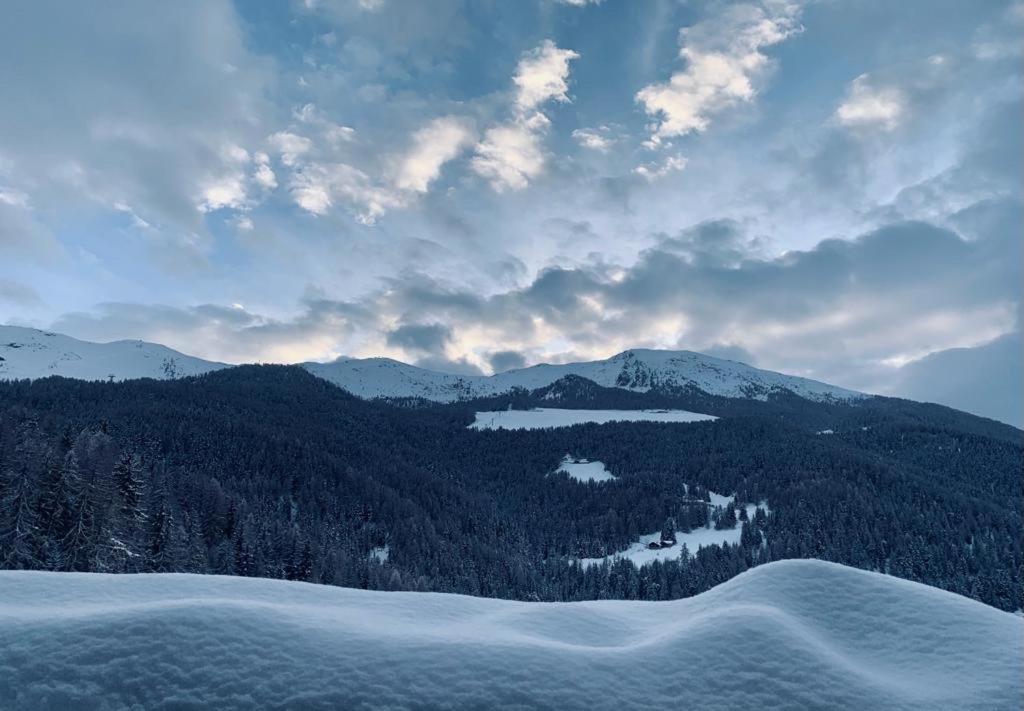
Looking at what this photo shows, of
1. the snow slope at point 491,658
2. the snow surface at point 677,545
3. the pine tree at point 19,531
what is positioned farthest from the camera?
the snow surface at point 677,545

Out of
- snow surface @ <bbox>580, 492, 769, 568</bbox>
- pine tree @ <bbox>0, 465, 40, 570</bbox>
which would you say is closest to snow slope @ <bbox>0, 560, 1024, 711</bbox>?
pine tree @ <bbox>0, 465, 40, 570</bbox>

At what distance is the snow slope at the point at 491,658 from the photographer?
27.9ft

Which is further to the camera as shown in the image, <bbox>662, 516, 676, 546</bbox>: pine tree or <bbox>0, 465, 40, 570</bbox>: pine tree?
<bbox>662, 516, 676, 546</bbox>: pine tree

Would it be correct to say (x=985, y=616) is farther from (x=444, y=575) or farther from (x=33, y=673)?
(x=444, y=575)

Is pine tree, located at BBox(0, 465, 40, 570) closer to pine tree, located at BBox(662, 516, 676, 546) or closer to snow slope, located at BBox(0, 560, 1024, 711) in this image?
snow slope, located at BBox(0, 560, 1024, 711)

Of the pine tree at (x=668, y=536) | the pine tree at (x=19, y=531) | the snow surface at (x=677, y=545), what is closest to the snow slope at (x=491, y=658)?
the pine tree at (x=19, y=531)

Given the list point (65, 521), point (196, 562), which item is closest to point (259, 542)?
point (196, 562)

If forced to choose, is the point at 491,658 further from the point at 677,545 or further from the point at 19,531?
the point at 677,545

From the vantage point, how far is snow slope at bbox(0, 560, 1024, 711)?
849 cm

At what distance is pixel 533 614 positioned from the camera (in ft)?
44.6

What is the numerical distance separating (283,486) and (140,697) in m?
178

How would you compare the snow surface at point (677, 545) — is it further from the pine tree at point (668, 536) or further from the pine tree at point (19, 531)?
the pine tree at point (19, 531)

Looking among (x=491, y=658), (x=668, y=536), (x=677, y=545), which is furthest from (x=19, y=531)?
(x=668, y=536)

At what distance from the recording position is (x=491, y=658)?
9477 millimetres
